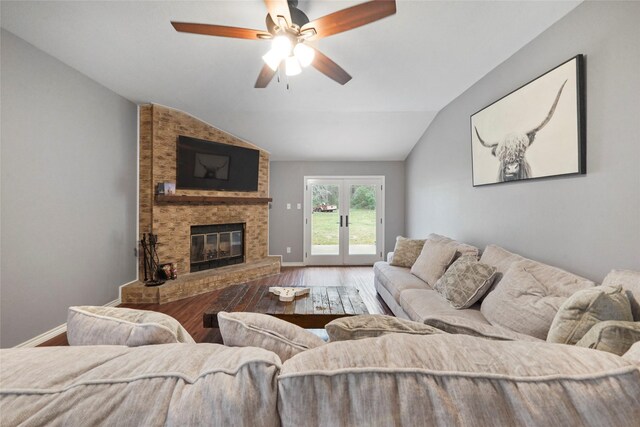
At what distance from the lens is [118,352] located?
60cm

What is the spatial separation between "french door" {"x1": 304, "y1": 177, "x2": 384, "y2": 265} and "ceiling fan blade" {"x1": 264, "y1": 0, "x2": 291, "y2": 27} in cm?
390

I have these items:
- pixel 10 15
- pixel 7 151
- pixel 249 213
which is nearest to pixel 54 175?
pixel 7 151

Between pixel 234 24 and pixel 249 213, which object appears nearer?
pixel 234 24

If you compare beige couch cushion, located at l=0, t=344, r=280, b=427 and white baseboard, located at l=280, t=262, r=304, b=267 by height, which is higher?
beige couch cushion, located at l=0, t=344, r=280, b=427

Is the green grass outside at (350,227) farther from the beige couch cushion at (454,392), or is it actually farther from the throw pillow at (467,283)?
the beige couch cushion at (454,392)

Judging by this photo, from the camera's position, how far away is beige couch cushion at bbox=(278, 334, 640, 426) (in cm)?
48

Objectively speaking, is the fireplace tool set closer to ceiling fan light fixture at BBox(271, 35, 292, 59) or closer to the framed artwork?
ceiling fan light fixture at BBox(271, 35, 292, 59)

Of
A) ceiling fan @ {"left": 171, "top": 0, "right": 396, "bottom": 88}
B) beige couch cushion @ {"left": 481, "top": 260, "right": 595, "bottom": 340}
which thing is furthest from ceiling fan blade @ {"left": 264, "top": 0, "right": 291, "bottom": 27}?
beige couch cushion @ {"left": 481, "top": 260, "right": 595, "bottom": 340}

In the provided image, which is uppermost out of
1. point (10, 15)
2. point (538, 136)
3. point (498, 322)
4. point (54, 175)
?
point (10, 15)

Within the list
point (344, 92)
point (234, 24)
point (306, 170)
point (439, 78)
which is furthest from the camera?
point (306, 170)

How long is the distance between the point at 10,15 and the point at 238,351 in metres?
3.13

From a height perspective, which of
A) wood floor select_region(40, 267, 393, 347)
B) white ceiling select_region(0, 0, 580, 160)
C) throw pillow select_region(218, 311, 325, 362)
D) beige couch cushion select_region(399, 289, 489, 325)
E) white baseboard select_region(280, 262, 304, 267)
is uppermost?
white ceiling select_region(0, 0, 580, 160)

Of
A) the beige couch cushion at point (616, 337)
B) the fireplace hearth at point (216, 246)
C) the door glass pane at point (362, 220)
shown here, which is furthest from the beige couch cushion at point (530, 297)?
the fireplace hearth at point (216, 246)

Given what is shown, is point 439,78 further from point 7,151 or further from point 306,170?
point 7,151
